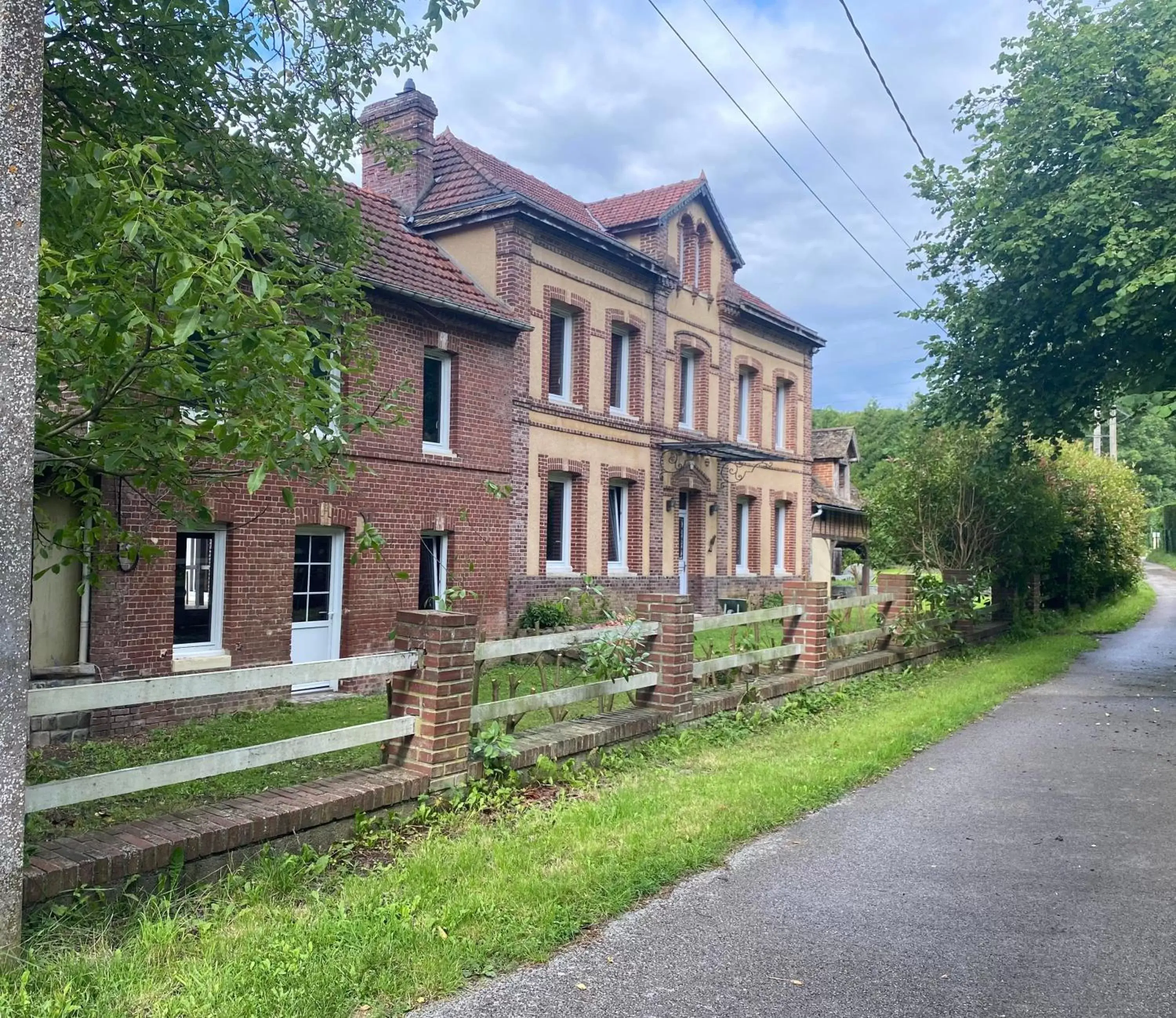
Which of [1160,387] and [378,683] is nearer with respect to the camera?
[1160,387]

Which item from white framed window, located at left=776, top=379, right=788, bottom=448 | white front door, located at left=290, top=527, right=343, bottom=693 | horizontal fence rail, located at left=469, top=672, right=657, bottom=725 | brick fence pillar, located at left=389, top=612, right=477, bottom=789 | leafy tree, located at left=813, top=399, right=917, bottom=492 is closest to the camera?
brick fence pillar, located at left=389, top=612, right=477, bottom=789

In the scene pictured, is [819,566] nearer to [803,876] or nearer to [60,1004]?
[803,876]

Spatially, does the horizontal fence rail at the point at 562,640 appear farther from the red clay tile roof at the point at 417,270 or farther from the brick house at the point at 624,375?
the brick house at the point at 624,375

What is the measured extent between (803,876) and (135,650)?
8.17 m

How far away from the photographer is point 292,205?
654cm

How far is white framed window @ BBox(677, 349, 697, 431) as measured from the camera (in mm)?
21234

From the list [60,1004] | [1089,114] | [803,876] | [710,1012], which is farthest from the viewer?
[1089,114]

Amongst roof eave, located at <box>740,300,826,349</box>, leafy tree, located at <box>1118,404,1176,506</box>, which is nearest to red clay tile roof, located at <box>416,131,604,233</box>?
roof eave, located at <box>740,300,826,349</box>

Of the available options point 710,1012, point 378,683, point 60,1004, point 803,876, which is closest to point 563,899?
point 710,1012

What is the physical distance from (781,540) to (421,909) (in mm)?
22344

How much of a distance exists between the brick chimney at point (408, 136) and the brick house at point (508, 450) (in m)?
0.05

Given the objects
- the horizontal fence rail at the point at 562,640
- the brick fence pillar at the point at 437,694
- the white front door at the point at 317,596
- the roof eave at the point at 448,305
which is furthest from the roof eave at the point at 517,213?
the brick fence pillar at the point at 437,694

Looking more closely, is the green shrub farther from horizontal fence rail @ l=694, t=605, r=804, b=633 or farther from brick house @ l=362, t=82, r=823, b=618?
horizontal fence rail @ l=694, t=605, r=804, b=633

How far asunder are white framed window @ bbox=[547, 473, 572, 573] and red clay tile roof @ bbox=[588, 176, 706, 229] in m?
6.23
